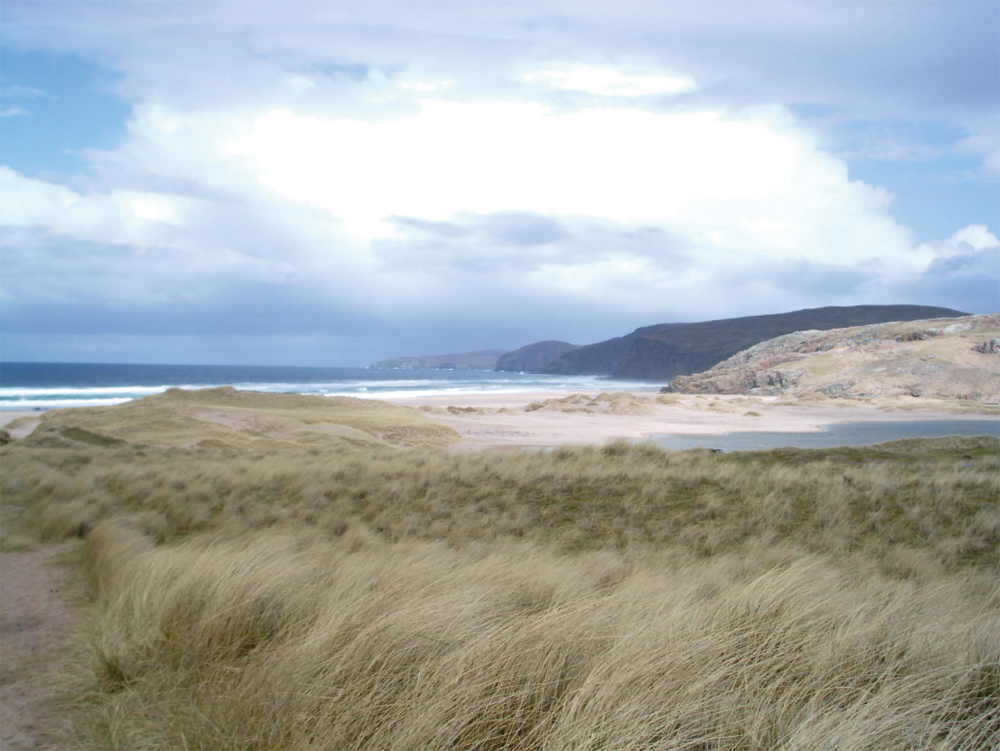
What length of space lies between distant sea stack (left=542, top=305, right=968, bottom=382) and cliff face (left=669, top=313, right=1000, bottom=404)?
39.5 m

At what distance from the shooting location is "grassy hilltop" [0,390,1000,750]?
8.69ft

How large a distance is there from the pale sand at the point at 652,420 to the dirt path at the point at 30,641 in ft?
50.1

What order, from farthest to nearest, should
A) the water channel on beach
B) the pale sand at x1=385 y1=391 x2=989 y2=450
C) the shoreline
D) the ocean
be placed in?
the ocean, the shoreline, the pale sand at x1=385 y1=391 x2=989 y2=450, the water channel on beach

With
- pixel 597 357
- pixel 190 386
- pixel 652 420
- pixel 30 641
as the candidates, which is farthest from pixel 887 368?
pixel 597 357

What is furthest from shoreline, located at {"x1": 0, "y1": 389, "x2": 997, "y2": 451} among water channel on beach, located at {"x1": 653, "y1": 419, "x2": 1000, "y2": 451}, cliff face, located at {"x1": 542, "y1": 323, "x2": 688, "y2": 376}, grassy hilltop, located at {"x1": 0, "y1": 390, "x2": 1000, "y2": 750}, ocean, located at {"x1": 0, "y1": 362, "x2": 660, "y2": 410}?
cliff face, located at {"x1": 542, "y1": 323, "x2": 688, "y2": 376}

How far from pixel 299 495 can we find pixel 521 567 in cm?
557

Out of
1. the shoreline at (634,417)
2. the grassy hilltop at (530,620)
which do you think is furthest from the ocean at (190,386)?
the grassy hilltop at (530,620)

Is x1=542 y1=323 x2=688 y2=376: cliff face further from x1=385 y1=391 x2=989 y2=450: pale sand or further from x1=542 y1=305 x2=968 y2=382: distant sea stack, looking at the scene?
x1=385 y1=391 x2=989 y2=450: pale sand

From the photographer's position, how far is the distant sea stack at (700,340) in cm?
12212

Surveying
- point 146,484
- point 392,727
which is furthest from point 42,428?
point 392,727

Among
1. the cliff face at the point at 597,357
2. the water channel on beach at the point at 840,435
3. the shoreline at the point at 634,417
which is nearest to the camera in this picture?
the water channel on beach at the point at 840,435

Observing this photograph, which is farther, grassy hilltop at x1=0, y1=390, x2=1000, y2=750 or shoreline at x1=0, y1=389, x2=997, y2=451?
shoreline at x1=0, y1=389, x2=997, y2=451

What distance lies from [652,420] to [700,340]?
3925 inches

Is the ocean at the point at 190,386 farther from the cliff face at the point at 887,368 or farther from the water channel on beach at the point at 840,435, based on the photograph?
the water channel on beach at the point at 840,435
